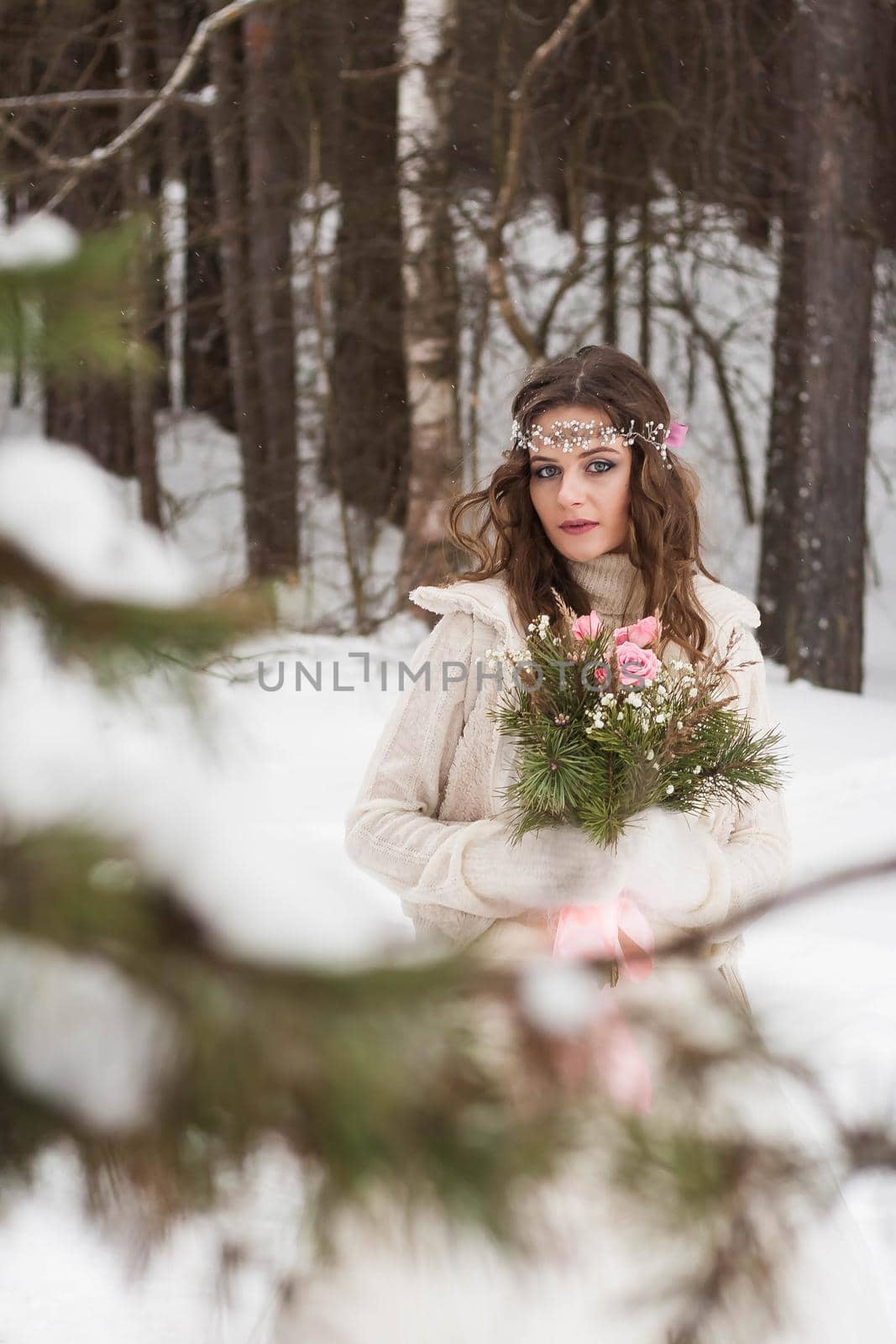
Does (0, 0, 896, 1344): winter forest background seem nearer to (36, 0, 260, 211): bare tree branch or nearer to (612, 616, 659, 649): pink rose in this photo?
(36, 0, 260, 211): bare tree branch

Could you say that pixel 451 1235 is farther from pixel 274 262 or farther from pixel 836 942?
pixel 274 262

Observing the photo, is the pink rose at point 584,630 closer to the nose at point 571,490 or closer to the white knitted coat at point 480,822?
the white knitted coat at point 480,822

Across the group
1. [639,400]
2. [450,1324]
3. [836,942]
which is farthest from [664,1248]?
[836,942]

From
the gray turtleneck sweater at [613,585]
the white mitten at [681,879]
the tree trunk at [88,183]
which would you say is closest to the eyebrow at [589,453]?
the gray turtleneck sweater at [613,585]

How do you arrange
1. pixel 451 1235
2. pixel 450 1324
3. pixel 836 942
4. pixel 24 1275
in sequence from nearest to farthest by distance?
pixel 451 1235, pixel 450 1324, pixel 24 1275, pixel 836 942

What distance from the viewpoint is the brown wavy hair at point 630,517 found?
7.99 ft

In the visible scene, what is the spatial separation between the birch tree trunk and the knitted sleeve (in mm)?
4474

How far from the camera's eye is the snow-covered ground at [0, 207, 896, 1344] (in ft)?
1.43

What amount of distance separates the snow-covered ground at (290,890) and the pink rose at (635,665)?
0.41 m

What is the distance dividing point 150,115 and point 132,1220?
733 centimetres

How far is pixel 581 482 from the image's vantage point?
2.41 m

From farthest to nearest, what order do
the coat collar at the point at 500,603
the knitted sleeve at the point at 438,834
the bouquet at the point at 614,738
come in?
the coat collar at the point at 500,603
the knitted sleeve at the point at 438,834
the bouquet at the point at 614,738

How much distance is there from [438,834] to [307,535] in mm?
7549

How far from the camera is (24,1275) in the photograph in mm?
2406
